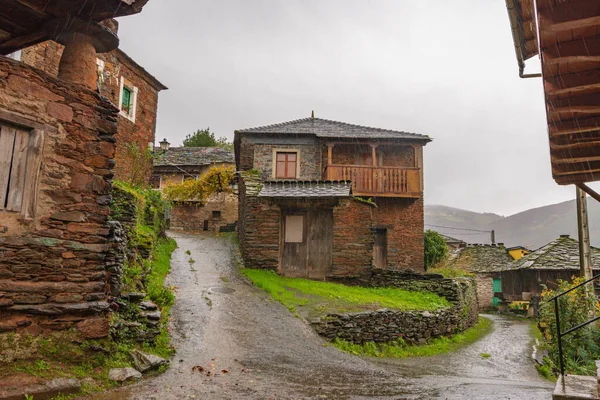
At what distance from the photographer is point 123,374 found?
20.6ft

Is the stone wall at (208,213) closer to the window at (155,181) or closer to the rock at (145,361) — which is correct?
the window at (155,181)

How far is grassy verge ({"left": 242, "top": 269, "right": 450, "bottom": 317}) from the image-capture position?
39.5 ft

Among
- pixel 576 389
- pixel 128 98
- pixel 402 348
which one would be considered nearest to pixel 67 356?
pixel 576 389

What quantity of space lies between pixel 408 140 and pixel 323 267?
8190 millimetres

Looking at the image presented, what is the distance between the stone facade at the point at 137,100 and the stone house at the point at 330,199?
4310 millimetres

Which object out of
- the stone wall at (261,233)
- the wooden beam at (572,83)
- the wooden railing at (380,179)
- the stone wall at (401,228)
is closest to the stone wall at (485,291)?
the stone wall at (401,228)

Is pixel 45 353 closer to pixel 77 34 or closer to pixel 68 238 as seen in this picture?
pixel 68 238

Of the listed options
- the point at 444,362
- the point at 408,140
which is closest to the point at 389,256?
the point at 408,140

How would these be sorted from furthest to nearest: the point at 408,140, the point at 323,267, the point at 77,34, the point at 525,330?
the point at 408,140, the point at 525,330, the point at 323,267, the point at 77,34

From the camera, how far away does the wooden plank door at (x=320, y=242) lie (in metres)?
16.0

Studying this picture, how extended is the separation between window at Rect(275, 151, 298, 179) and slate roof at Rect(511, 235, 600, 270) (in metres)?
15.0

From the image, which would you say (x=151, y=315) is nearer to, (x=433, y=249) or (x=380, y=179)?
(x=380, y=179)

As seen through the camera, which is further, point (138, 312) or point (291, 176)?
point (291, 176)

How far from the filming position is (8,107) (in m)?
5.77
